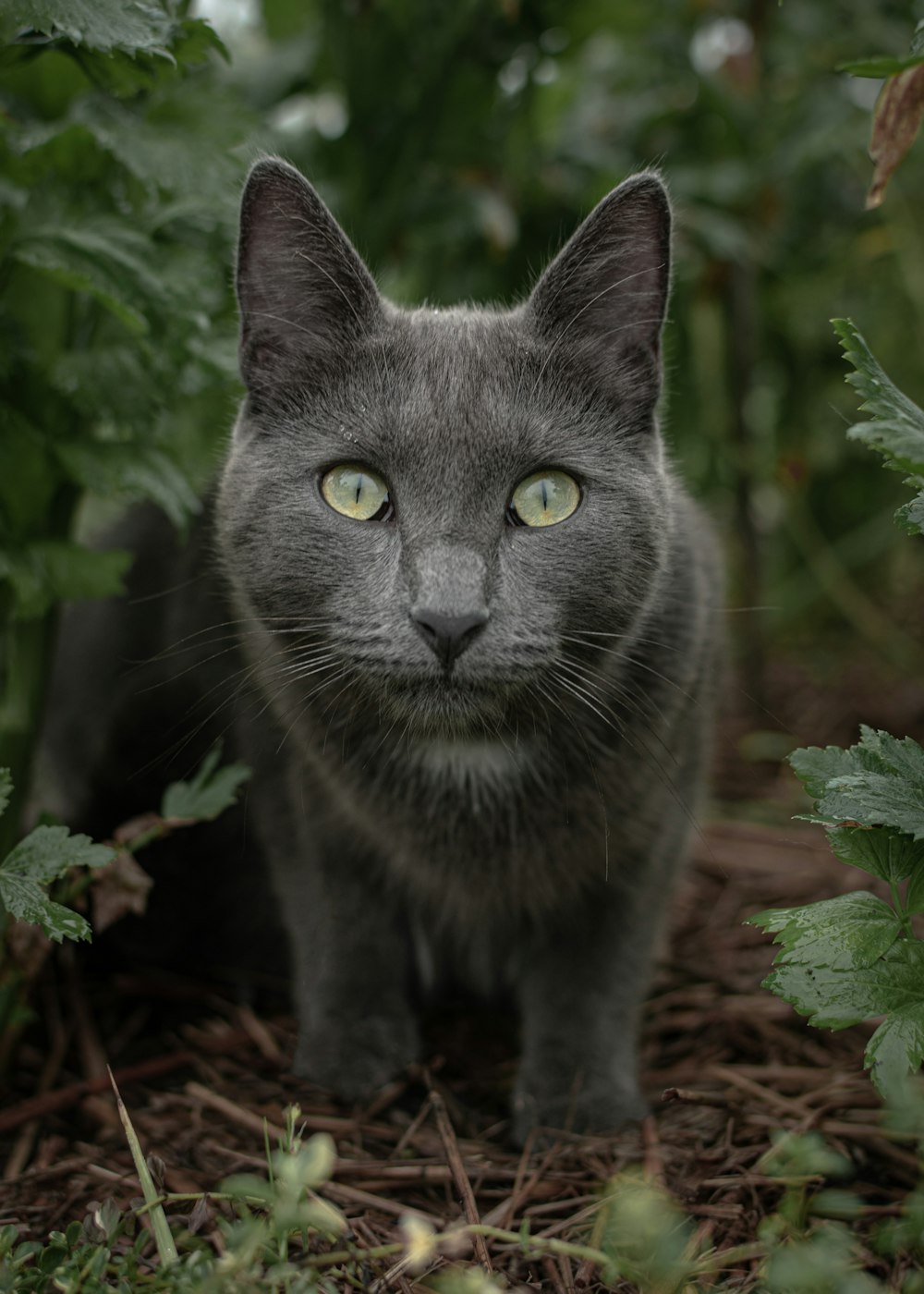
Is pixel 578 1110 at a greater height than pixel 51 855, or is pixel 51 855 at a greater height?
pixel 51 855

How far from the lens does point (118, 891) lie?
163 centimetres

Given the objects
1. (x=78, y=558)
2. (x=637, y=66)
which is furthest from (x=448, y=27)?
(x=78, y=558)

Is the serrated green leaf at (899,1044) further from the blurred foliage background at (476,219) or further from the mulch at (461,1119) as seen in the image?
the blurred foliage background at (476,219)

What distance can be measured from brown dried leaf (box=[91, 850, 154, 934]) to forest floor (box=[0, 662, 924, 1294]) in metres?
0.34

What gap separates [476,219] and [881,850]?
1.81 metres

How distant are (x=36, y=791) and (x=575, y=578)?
1.43m

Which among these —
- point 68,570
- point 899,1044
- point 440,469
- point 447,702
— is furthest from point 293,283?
point 899,1044

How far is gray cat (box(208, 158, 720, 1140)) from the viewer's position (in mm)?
1497

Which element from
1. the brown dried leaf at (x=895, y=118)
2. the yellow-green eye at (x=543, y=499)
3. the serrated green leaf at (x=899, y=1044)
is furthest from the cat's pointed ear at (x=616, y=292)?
the serrated green leaf at (x=899, y=1044)

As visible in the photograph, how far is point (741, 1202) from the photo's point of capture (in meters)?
1.48

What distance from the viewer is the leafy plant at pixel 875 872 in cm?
121

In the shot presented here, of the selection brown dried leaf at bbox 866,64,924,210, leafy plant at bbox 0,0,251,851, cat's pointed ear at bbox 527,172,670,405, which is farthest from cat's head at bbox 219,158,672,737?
brown dried leaf at bbox 866,64,924,210

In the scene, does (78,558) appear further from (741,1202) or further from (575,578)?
(741,1202)

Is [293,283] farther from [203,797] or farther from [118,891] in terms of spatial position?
[118,891]
